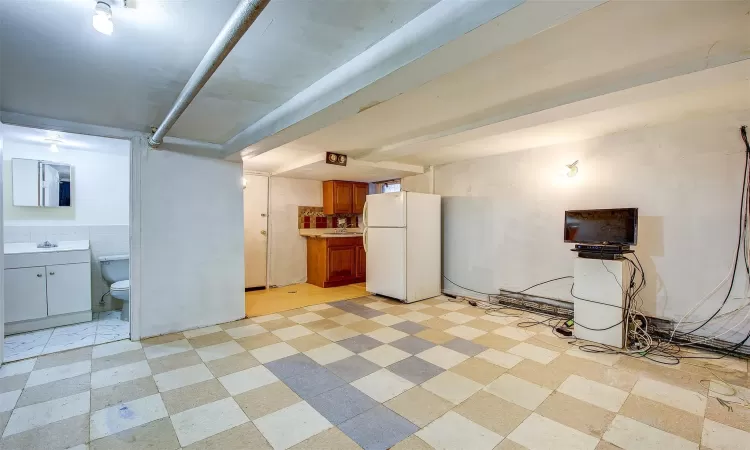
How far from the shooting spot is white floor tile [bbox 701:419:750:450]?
5.38ft

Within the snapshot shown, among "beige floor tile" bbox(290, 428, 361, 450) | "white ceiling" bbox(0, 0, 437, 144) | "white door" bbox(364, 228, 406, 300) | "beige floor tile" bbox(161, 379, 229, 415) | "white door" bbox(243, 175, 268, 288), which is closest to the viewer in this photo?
"white ceiling" bbox(0, 0, 437, 144)

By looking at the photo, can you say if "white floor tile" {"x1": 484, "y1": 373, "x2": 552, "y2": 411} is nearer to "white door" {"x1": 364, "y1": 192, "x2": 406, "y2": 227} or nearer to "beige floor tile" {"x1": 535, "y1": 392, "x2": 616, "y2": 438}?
"beige floor tile" {"x1": 535, "y1": 392, "x2": 616, "y2": 438}

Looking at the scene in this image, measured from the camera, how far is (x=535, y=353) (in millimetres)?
2791

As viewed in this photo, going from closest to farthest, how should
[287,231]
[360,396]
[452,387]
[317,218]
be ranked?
[360,396]
[452,387]
[287,231]
[317,218]

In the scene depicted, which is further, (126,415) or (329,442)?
(126,415)

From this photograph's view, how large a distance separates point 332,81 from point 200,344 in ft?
8.91

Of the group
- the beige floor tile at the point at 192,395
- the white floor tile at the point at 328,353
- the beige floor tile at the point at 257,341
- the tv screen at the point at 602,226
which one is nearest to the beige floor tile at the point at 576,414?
the white floor tile at the point at 328,353

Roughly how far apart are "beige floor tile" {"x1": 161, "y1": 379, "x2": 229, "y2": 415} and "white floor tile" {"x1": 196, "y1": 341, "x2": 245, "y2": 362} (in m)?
0.46

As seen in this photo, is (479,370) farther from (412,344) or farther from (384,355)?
(384,355)

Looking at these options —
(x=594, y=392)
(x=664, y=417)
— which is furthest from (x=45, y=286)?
(x=664, y=417)

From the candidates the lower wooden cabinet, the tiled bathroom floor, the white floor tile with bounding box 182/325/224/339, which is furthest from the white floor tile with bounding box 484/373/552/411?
the lower wooden cabinet

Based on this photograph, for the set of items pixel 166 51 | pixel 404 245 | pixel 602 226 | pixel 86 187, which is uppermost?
pixel 166 51

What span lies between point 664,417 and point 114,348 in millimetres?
→ 4313

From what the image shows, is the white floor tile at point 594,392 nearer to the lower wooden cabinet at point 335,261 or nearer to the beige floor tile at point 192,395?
the beige floor tile at point 192,395
